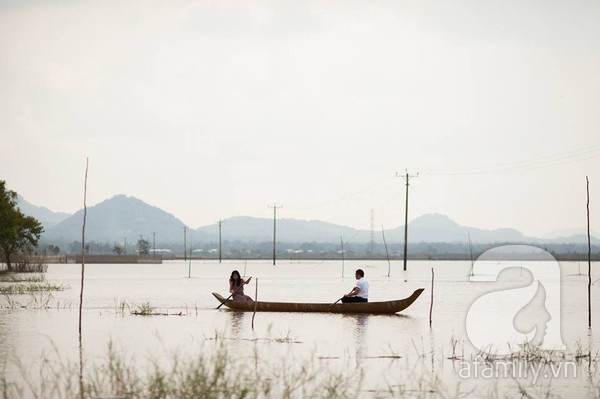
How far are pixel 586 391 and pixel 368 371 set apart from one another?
4330 mm

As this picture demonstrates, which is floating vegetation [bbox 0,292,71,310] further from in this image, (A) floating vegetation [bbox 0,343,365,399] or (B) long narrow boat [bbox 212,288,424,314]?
(A) floating vegetation [bbox 0,343,365,399]

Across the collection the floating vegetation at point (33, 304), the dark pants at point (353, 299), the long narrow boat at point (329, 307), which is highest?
the dark pants at point (353, 299)

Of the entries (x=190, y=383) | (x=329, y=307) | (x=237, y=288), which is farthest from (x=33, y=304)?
(x=190, y=383)

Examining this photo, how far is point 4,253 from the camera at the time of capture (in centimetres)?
7475

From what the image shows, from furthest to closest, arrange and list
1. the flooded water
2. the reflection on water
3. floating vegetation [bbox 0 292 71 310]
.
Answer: floating vegetation [bbox 0 292 71 310]
the reflection on water
the flooded water

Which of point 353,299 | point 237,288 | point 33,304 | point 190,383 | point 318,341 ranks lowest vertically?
point 318,341

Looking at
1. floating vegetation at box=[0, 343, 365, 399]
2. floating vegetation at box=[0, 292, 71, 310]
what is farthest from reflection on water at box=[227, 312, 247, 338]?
floating vegetation at box=[0, 292, 71, 310]

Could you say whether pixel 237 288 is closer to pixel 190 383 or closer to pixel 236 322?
pixel 236 322

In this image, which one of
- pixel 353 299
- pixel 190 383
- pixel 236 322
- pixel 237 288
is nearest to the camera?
pixel 190 383

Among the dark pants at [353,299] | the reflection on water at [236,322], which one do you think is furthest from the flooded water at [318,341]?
the dark pants at [353,299]

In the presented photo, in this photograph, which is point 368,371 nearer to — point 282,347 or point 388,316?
point 282,347

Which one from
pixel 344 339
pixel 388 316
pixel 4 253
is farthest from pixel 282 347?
pixel 4 253

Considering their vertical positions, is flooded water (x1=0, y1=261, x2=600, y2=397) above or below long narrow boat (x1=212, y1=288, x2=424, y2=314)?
below

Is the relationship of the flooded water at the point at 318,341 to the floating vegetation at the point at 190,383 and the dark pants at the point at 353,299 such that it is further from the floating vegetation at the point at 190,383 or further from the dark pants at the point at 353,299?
the dark pants at the point at 353,299
